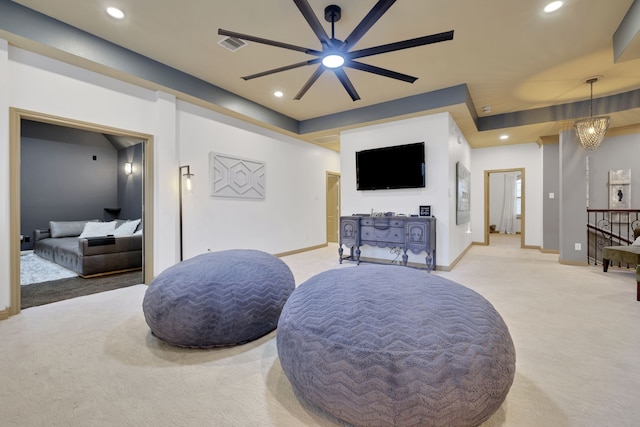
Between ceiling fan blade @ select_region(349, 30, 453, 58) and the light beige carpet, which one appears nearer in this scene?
the light beige carpet

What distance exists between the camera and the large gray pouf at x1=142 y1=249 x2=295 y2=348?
76.4 inches

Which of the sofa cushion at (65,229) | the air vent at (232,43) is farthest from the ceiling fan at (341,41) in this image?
the sofa cushion at (65,229)

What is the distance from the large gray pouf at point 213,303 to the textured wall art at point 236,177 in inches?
105

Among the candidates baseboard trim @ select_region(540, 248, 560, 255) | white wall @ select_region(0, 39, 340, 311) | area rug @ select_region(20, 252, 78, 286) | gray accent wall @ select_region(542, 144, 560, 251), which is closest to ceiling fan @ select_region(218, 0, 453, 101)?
white wall @ select_region(0, 39, 340, 311)

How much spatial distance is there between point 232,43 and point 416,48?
2.18m

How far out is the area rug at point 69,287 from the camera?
3229 millimetres

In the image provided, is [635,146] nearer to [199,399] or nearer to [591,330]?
[591,330]

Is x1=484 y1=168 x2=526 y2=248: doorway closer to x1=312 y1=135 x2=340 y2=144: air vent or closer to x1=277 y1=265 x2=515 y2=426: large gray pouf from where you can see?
x1=312 y1=135 x2=340 y2=144: air vent

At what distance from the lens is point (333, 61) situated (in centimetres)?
261

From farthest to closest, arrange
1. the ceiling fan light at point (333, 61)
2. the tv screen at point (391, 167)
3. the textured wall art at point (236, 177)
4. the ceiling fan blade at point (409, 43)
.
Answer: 1. the tv screen at point (391, 167)
2. the textured wall art at point (236, 177)
3. the ceiling fan light at point (333, 61)
4. the ceiling fan blade at point (409, 43)

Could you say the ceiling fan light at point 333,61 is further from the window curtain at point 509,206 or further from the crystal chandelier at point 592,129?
the window curtain at point 509,206

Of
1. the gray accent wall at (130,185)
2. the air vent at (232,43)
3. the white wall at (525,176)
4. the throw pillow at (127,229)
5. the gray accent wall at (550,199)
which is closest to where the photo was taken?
the air vent at (232,43)

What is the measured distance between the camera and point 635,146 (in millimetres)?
5375

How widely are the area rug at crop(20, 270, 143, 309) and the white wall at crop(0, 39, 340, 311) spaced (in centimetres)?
56
